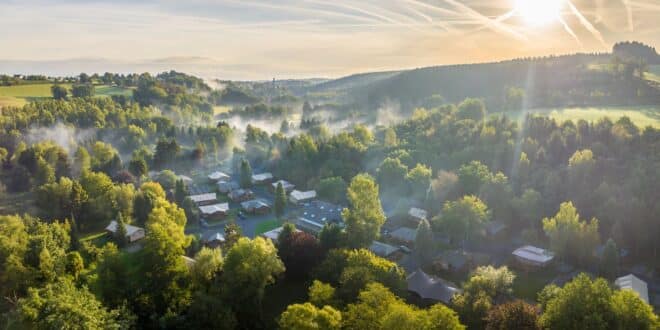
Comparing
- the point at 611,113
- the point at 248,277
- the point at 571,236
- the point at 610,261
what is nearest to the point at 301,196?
the point at 248,277

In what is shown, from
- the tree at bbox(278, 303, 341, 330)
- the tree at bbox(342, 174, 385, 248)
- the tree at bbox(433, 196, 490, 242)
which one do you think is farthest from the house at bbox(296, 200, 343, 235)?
the tree at bbox(278, 303, 341, 330)

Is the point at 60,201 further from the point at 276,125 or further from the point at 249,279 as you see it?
the point at 276,125

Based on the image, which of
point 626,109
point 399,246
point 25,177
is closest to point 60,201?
point 25,177

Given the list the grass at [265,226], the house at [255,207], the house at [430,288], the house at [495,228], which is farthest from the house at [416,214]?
the house at [255,207]

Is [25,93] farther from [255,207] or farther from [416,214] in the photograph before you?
[416,214]

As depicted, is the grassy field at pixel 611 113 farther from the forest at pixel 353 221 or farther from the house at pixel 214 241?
the house at pixel 214 241

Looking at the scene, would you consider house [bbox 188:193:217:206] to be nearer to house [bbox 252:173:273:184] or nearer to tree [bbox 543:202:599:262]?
house [bbox 252:173:273:184]
